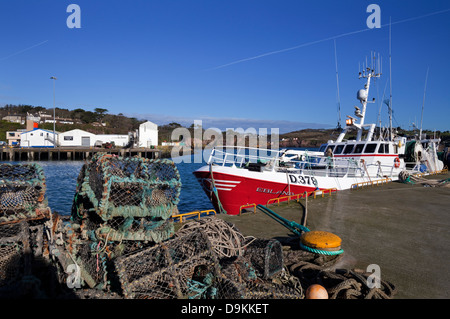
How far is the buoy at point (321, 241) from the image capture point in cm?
509

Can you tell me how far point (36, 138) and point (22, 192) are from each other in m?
59.0

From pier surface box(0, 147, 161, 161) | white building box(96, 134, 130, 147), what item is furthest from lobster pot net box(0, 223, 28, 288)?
white building box(96, 134, 130, 147)

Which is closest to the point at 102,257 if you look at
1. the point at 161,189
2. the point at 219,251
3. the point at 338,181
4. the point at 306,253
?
the point at 161,189

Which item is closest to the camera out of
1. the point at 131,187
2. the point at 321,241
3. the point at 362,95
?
the point at 131,187

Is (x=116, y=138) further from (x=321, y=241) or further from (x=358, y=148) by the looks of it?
(x=321, y=241)

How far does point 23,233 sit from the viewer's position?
11.2 feet

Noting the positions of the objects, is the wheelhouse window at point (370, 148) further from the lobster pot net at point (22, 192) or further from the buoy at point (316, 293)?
the lobster pot net at point (22, 192)

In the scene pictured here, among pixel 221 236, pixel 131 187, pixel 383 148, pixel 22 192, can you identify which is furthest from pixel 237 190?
pixel 383 148

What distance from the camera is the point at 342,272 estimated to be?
4676mm

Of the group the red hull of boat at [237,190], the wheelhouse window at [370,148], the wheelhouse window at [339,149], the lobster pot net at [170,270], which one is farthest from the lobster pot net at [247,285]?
the wheelhouse window at [339,149]

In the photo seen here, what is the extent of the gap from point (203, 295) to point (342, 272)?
251cm

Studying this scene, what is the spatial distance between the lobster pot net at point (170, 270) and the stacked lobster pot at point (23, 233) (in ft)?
2.90

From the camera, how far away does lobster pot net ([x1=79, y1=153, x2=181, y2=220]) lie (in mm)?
3857

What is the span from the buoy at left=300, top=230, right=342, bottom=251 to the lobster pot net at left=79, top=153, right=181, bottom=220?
2.60 metres
